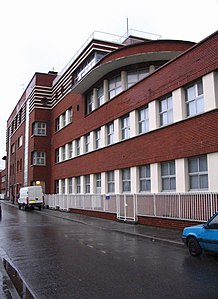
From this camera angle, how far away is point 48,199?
1380 inches

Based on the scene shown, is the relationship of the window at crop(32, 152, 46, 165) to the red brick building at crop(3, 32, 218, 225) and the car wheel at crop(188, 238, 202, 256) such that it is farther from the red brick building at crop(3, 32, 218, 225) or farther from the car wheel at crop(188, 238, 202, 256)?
the car wheel at crop(188, 238, 202, 256)

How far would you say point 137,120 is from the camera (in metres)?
19.3

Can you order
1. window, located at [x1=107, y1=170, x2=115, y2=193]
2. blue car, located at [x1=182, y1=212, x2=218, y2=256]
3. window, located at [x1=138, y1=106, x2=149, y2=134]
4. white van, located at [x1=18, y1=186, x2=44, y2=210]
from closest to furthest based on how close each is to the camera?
blue car, located at [x1=182, y1=212, x2=218, y2=256], window, located at [x1=138, y1=106, x2=149, y2=134], window, located at [x1=107, y1=170, x2=115, y2=193], white van, located at [x1=18, y1=186, x2=44, y2=210]

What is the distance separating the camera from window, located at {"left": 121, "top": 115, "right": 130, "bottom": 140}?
20594mm

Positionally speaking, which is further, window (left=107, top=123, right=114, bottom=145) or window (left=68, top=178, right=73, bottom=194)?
window (left=68, top=178, right=73, bottom=194)

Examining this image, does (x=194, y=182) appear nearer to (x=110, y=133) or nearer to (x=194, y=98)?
(x=194, y=98)

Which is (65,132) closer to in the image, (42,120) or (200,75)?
(42,120)

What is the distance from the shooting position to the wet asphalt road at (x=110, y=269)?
5.74 metres

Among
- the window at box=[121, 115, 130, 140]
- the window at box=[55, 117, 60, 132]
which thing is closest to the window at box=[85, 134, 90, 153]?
A: the window at box=[121, 115, 130, 140]

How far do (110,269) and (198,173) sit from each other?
7.82 m

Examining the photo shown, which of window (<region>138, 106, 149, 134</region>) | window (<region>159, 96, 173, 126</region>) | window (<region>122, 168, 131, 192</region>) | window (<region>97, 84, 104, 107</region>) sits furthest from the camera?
window (<region>97, 84, 104, 107</region>)

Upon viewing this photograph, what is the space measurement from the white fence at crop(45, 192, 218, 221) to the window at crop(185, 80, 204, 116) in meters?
3.66

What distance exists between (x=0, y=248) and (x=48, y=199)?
24.8m

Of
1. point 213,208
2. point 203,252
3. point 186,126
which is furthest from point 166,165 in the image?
point 203,252
